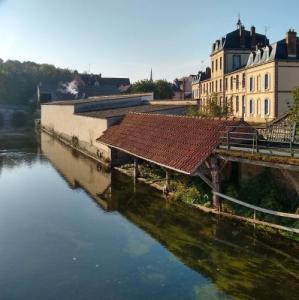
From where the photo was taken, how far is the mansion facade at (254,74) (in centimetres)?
3803

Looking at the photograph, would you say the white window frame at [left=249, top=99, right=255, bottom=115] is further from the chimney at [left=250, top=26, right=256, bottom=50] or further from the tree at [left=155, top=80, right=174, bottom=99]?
the tree at [left=155, top=80, right=174, bottom=99]

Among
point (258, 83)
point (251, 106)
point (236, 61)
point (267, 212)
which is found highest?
point (236, 61)

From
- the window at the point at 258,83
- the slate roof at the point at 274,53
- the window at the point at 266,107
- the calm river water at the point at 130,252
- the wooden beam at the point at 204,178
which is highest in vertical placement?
the slate roof at the point at 274,53

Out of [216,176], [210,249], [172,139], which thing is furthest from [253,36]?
[210,249]

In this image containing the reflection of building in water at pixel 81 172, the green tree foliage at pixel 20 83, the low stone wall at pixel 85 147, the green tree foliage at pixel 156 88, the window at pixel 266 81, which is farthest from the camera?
the green tree foliage at pixel 20 83

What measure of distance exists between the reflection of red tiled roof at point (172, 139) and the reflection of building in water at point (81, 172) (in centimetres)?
226

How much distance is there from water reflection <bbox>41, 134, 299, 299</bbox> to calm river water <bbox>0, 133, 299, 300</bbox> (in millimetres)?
28

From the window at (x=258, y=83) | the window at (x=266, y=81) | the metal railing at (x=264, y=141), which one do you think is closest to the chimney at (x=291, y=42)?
the window at (x=266, y=81)

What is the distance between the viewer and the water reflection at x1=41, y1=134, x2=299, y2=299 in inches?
444

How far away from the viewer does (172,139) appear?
822 inches

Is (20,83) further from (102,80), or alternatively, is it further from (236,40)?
(236,40)

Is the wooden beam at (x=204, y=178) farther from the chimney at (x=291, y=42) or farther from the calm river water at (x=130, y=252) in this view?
the chimney at (x=291, y=42)

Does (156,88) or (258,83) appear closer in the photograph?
(258,83)

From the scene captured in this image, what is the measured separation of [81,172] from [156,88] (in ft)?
125
